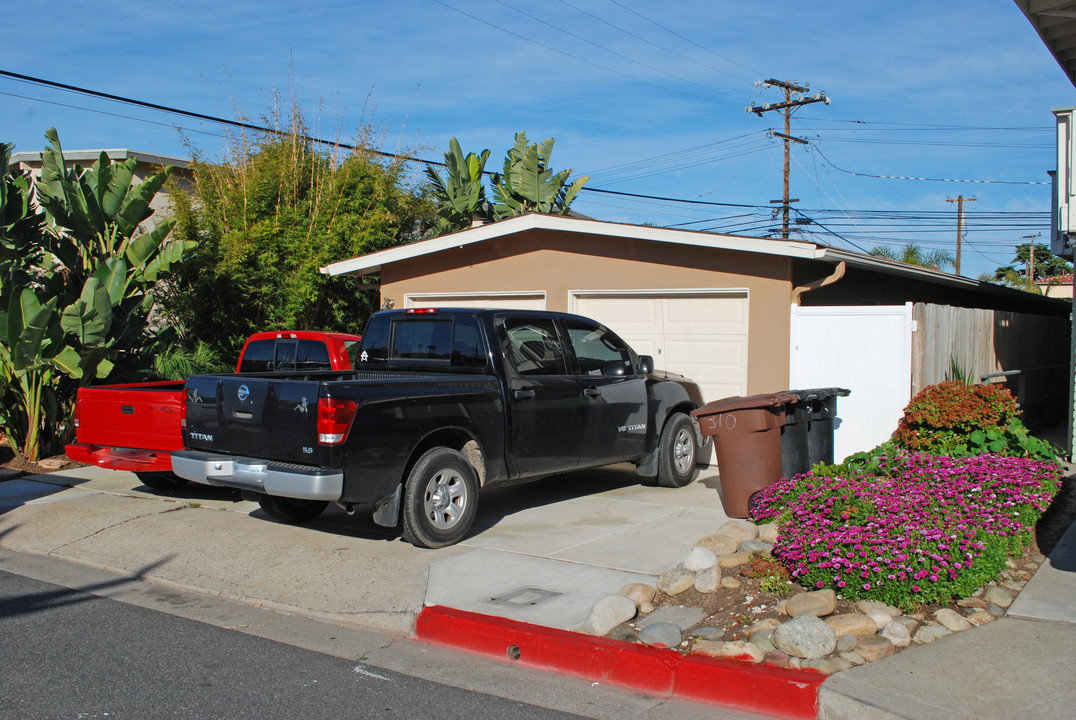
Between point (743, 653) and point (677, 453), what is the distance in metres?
5.27

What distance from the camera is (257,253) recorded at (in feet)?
49.8

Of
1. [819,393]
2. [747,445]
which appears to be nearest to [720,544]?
[747,445]

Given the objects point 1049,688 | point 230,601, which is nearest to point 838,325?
point 1049,688

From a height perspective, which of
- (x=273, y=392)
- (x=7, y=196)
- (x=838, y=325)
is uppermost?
(x=7, y=196)

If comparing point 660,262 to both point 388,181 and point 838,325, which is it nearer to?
point 838,325

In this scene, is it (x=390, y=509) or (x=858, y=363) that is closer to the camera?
(x=390, y=509)

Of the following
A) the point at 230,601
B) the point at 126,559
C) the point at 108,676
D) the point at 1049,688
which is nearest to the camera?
the point at 1049,688

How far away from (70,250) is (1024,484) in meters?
12.0

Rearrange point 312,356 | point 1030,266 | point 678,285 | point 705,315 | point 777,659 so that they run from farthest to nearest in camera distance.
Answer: point 1030,266 < point 678,285 < point 705,315 < point 312,356 < point 777,659

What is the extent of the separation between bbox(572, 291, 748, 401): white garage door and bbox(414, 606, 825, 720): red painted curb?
6362 mm

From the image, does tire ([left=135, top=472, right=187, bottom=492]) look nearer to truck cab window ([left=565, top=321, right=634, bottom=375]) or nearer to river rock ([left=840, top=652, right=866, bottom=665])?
truck cab window ([left=565, top=321, right=634, bottom=375])

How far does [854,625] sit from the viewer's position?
5.12 meters

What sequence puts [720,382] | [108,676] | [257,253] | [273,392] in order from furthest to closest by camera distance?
1. [257,253]
2. [720,382]
3. [273,392]
4. [108,676]

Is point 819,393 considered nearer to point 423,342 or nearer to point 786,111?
point 423,342
